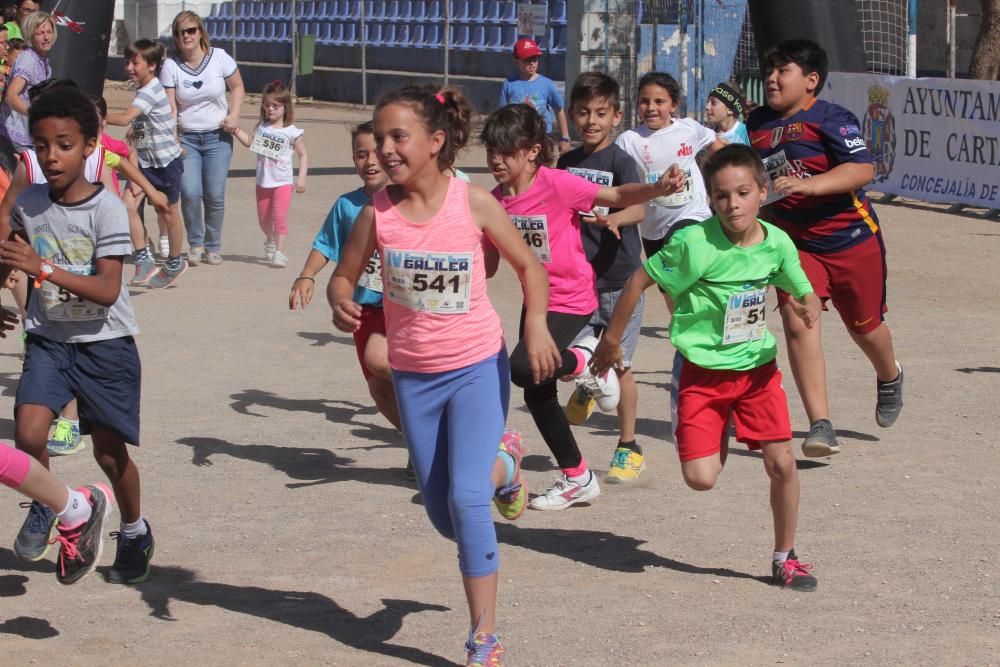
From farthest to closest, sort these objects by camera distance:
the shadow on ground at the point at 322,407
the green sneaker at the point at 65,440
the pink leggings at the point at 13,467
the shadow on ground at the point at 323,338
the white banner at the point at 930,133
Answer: the white banner at the point at 930,133 → the shadow on ground at the point at 323,338 → the shadow on ground at the point at 322,407 → the green sneaker at the point at 65,440 → the pink leggings at the point at 13,467

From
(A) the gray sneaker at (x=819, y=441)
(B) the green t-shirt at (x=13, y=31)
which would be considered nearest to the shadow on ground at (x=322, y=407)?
(A) the gray sneaker at (x=819, y=441)

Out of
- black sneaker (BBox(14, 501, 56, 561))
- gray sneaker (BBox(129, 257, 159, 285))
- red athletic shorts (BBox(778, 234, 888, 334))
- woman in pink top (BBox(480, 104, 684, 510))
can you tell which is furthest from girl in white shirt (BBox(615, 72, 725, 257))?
gray sneaker (BBox(129, 257, 159, 285))

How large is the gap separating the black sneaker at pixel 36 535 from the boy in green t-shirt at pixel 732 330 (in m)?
1.94

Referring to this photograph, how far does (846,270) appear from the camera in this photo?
7219 millimetres

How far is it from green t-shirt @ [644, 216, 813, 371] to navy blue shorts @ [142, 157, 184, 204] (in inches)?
302

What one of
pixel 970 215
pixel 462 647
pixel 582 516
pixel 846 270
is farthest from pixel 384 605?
pixel 970 215

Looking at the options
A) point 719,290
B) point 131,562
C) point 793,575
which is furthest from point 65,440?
point 793,575

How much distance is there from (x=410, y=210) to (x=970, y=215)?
12517 mm

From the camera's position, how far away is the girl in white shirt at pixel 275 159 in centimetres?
1290

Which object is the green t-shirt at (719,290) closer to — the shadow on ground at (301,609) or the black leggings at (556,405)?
the black leggings at (556,405)

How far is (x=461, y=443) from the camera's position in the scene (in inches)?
179

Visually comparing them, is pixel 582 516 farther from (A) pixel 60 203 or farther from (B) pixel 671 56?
(B) pixel 671 56

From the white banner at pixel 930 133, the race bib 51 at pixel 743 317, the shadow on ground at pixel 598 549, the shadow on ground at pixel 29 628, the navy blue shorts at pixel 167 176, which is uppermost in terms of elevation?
the white banner at pixel 930 133

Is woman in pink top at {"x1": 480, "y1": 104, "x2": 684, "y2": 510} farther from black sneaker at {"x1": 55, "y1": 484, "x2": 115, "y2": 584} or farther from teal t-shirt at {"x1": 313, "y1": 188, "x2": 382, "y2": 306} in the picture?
black sneaker at {"x1": 55, "y1": 484, "x2": 115, "y2": 584}
